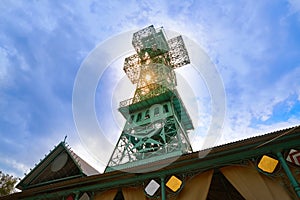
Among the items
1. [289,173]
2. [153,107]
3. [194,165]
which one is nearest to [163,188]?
[194,165]

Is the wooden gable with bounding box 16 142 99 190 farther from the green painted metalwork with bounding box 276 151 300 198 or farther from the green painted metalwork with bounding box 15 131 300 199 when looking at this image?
the green painted metalwork with bounding box 276 151 300 198

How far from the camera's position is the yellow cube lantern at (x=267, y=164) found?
4.22m

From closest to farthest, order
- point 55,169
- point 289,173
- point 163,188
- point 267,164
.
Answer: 1. point 289,173
2. point 267,164
3. point 163,188
4. point 55,169

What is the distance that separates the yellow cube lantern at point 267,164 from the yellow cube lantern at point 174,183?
6.55 ft

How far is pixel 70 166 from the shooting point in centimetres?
929

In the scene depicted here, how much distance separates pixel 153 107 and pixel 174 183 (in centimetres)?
1162

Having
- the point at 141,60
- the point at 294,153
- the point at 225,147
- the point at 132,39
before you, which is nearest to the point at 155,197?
the point at 225,147

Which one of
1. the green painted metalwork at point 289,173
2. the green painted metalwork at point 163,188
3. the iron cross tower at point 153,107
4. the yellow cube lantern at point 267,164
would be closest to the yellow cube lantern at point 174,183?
the green painted metalwork at point 163,188

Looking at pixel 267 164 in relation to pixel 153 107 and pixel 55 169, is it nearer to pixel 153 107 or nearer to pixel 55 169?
pixel 55 169

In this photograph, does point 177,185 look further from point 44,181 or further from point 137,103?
point 137,103

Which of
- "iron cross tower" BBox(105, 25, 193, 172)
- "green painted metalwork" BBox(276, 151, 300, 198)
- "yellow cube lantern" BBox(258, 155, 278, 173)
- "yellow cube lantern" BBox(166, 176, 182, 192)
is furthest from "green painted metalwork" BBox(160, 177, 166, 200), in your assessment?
"iron cross tower" BBox(105, 25, 193, 172)

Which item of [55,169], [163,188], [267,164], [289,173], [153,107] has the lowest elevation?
[289,173]

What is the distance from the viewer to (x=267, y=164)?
4.30 m

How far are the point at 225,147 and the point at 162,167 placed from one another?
5.79ft
